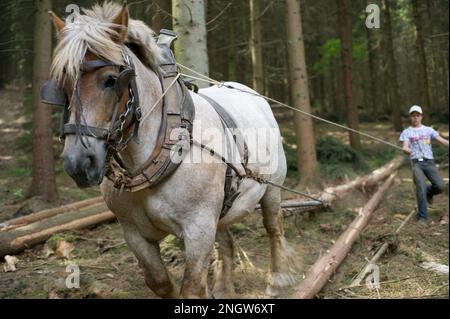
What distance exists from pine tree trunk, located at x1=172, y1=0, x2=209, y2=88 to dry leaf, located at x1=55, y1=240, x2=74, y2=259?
2.69 m

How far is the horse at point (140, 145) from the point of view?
254cm

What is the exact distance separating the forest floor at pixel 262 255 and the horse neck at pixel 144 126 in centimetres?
189

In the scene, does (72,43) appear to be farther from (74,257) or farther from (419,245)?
(419,245)

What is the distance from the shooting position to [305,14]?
18000mm

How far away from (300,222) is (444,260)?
7.84ft

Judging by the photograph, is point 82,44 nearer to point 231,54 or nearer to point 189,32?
point 189,32

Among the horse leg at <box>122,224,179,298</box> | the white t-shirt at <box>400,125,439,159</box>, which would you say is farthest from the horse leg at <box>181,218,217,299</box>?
the white t-shirt at <box>400,125,439,159</box>

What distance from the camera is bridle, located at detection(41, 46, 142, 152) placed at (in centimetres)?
252

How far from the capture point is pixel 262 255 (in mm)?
5996

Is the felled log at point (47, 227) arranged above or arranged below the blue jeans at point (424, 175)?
below

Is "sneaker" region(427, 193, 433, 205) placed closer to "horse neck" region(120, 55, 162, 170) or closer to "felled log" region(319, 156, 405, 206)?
"felled log" region(319, 156, 405, 206)

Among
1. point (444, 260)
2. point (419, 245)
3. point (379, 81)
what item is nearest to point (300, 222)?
point (419, 245)

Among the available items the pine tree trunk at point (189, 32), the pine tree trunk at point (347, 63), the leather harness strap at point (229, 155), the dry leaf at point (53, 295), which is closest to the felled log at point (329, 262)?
the leather harness strap at point (229, 155)

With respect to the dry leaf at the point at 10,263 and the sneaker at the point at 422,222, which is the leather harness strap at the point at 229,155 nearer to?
the dry leaf at the point at 10,263
